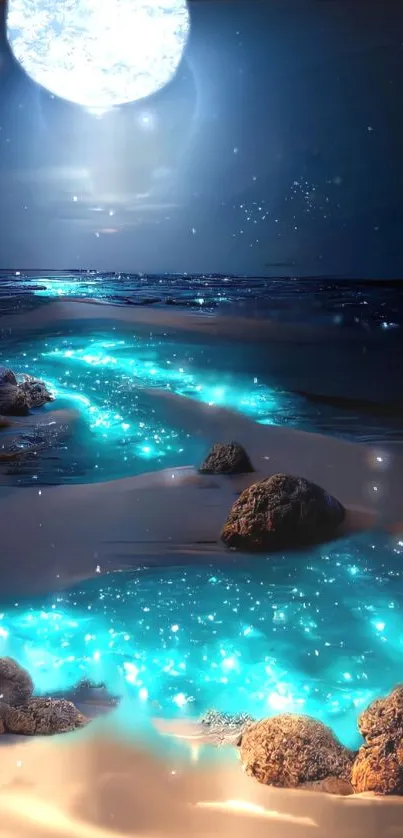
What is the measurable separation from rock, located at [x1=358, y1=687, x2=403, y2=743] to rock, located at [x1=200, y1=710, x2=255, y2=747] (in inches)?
9.2

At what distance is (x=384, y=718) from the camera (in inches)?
43.4

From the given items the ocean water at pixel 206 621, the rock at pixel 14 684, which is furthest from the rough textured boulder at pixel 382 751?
the rock at pixel 14 684

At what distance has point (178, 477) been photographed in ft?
8.64

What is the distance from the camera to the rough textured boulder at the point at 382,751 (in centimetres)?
104

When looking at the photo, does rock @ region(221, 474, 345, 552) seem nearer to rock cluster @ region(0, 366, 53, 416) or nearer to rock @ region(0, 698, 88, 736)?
rock @ region(0, 698, 88, 736)

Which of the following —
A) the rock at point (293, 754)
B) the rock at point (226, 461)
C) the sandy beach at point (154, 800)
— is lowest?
the sandy beach at point (154, 800)

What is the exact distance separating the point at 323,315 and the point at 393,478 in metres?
6.26

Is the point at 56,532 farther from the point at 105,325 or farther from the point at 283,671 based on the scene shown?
the point at 105,325

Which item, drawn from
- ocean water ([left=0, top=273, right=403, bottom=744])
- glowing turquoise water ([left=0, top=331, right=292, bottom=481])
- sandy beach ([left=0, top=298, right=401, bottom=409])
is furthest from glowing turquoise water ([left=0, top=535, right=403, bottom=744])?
sandy beach ([left=0, top=298, right=401, bottom=409])

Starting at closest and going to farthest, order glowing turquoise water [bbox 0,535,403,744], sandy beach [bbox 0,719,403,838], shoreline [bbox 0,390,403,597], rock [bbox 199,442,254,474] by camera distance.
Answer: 1. sandy beach [bbox 0,719,403,838]
2. glowing turquoise water [bbox 0,535,403,744]
3. shoreline [bbox 0,390,403,597]
4. rock [bbox 199,442,254,474]

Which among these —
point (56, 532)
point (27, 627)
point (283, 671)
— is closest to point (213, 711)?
point (283, 671)

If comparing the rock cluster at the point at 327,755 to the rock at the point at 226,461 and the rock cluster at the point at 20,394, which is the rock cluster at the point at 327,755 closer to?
the rock at the point at 226,461

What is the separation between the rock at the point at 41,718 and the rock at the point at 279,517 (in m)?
0.91

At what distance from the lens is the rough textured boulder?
3.40 ft
